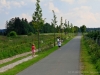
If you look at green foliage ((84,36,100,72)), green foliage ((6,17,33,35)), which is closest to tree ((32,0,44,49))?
green foliage ((84,36,100,72))

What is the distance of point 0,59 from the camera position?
2402 centimetres

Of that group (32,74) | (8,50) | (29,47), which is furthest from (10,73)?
(29,47)

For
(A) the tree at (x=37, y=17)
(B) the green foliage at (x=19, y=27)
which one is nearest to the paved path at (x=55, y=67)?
(A) the tree at (x=37, y=17)

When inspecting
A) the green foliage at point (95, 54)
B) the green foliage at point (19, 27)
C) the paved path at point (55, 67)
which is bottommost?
the paved path at point (55, 67)

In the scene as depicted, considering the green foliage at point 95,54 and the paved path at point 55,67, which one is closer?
the paved path at point 55,67

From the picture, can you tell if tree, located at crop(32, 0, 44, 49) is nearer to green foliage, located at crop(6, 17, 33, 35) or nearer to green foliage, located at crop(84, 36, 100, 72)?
green foliage, located at crop(84, 36, 100, 72)

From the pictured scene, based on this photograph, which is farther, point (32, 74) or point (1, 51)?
point (1, 51)

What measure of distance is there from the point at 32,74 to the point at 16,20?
312 feet

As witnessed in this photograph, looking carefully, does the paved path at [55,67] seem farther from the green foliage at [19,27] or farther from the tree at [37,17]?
the green foliage at [19,27]

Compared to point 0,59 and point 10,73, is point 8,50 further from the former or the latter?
point 10,73

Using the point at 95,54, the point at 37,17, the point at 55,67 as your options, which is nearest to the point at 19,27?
the point at 37,17

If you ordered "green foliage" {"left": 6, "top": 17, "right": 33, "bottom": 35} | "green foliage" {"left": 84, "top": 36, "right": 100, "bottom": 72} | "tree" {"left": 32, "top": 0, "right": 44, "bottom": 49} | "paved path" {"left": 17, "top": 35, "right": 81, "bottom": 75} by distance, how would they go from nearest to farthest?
"paved path" {"left": 17, "top": 35, "right": 81, "bottom": 75} → "green foliage" {"left": 84, "top": 36, "right": 100, "bottom": 72} → "tree" {"left": 32, "top": 0, "right": 44, "bottom": 49} → "green foliage" {"left": 6, "top": 17, "right": 33, "bottom": 35}

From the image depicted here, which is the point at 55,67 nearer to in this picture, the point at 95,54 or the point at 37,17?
the point at 95,54

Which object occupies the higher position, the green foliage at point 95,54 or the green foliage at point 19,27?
the green foliage at point 19,27
